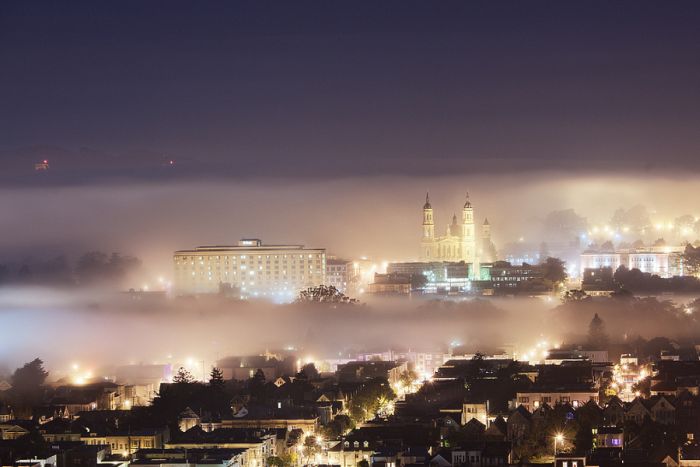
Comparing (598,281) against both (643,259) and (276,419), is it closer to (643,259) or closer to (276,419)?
(643,259)

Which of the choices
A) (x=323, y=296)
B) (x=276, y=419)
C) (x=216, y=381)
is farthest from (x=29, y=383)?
(x=323, y=296)

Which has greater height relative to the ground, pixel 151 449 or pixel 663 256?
pixel 663 256

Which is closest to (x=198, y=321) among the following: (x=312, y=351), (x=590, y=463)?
(x=312, y=351)

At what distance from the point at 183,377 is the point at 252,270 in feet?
66.4

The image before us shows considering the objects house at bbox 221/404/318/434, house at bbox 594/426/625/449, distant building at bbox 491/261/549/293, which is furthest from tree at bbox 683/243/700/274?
house at bbox 594/426/625/449

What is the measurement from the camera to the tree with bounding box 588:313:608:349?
42375 millimetres

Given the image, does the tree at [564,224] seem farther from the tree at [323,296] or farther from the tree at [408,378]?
the tree at [408,378]

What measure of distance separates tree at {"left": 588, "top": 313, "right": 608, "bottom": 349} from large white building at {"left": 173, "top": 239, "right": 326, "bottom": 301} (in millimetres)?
13703

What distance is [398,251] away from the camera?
61.9 m

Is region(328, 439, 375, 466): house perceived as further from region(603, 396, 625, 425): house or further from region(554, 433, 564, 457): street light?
region(603, 396, 625, 425): house

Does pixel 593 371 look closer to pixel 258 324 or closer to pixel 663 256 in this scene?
pixel 258 324

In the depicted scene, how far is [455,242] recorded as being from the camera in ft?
198

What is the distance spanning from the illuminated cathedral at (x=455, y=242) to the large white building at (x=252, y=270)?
523 centimetres

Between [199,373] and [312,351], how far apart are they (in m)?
4.78
